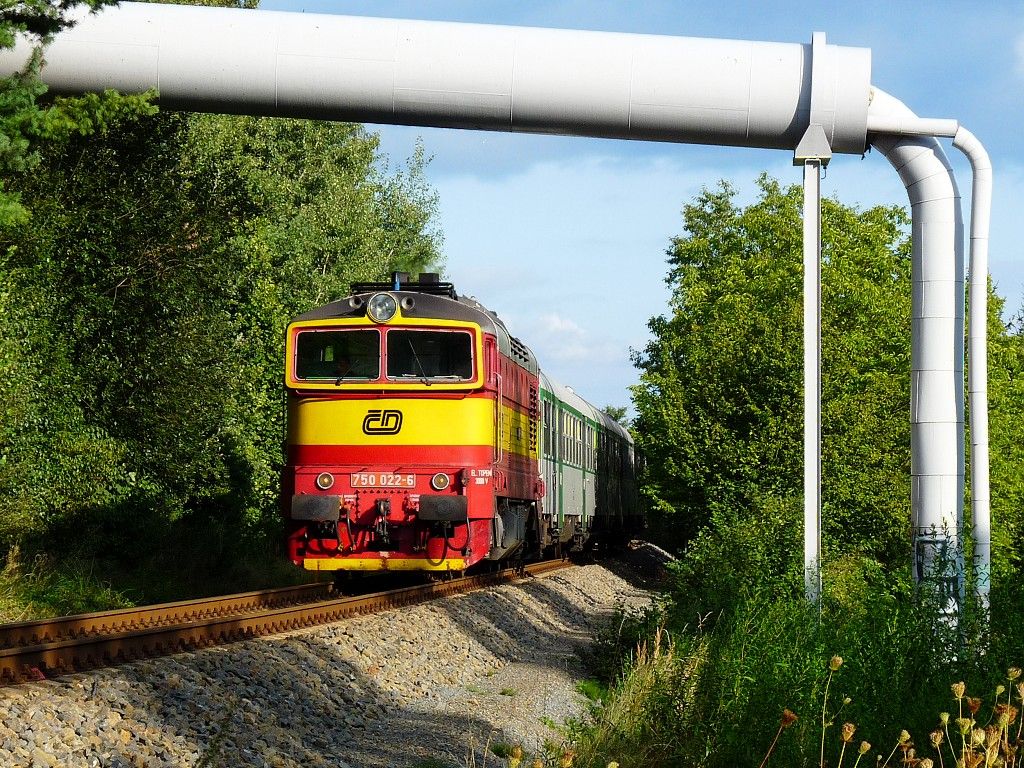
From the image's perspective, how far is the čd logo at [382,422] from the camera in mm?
14828

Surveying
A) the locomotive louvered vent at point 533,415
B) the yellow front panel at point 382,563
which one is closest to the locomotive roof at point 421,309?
the yellow front panel at point 382,563

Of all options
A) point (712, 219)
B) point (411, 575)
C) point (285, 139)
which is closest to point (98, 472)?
point (411, 575)

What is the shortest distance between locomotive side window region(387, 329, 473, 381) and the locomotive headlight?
0.19 m

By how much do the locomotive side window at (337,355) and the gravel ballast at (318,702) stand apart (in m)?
2.84

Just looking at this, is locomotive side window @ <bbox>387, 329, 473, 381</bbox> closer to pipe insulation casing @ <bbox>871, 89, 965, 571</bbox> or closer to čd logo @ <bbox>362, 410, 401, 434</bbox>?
čd logo @ <bbox>362, 410, 401, 434</bbox>

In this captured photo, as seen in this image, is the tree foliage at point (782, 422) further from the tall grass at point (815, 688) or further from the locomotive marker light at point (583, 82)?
the tall grass at point (815, 688)

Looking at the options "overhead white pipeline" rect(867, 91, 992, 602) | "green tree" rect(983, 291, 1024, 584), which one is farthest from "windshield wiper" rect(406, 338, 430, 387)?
"green tree" rect(983, 291, 1024, 584)

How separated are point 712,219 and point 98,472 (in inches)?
1311

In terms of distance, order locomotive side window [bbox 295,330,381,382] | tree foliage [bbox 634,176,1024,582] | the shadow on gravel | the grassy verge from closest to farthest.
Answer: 1. the shadow on gravel
2. the grassy verge
3. locomotive side window [bbox 295,330,381,382]
4. tree foliage [bbox 634,176,1024,582]

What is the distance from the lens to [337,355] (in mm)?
15250

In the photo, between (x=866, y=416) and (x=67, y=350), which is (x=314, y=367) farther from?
(x=866, y=416)

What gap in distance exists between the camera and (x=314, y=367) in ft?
50.1

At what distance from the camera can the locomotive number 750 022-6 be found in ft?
48.1

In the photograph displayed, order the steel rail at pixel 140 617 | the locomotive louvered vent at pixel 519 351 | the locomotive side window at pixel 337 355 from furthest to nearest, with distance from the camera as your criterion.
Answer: the locomotive louvered vent at pixel 519 351, the locomotive side window at pixel 337 355, the steel rail at pixel 140 617
